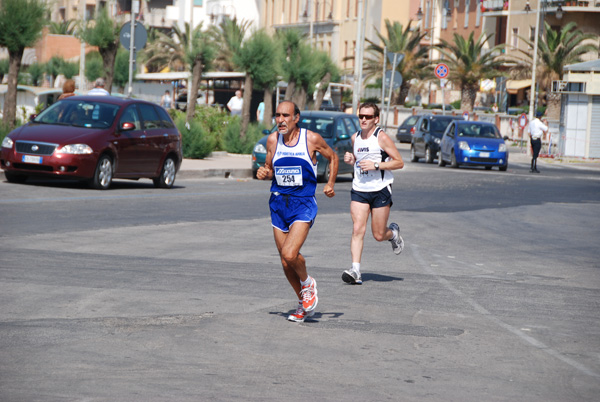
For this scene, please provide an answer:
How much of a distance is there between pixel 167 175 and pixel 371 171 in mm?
11561

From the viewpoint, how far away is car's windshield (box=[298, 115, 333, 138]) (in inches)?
1059

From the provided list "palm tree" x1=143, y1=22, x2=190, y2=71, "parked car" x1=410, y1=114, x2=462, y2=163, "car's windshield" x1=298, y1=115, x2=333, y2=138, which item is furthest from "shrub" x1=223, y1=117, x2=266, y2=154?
"palm tree" x1=143, y1=22, x2=190, y2=71

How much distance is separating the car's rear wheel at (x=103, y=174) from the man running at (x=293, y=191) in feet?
38.4

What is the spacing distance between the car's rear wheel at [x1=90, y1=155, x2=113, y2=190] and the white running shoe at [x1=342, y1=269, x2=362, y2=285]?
1031 centimetres

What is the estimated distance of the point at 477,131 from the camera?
36406 millimetres

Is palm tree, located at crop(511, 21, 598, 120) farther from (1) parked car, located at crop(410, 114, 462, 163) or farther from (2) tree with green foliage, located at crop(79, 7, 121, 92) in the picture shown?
(2) tree with green foliage, located at crop(79, 7, 121, 92)

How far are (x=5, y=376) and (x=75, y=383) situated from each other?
1.40ft

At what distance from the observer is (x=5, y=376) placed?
20.1 feet

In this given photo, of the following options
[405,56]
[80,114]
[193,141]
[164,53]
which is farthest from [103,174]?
[164,53]

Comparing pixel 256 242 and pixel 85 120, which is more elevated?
pixel 85 120

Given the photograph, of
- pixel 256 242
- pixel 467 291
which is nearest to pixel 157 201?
pixel 256 242

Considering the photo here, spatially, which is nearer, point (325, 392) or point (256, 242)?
point (325, 392)

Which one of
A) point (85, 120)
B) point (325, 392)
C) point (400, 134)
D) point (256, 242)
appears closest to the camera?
point (325, 392)

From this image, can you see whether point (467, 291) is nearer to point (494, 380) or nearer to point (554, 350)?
point (554, 350)
